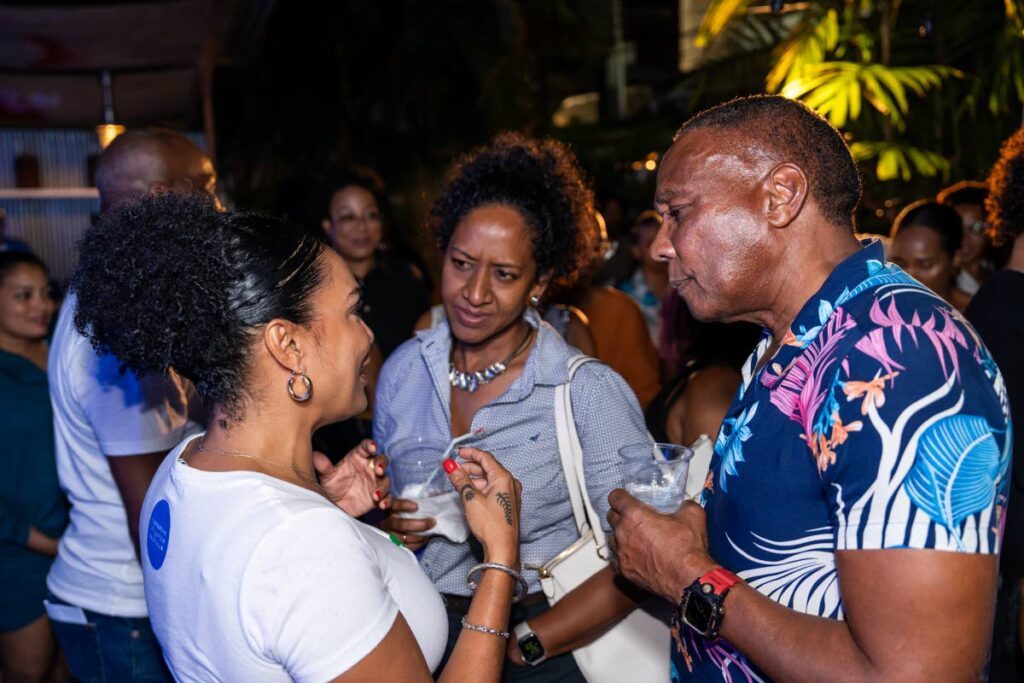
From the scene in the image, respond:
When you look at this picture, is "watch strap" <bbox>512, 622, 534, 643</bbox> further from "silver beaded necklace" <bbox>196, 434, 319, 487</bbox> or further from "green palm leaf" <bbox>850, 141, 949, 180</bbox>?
"green palm leaf" <bbox>850, 141, 949, 180</bbox>

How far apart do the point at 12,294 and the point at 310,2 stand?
1118 centimetres

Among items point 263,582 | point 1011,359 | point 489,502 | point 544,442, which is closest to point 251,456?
point 263,582

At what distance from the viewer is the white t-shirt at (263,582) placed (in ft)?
4.58

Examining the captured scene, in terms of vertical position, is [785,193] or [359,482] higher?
[785,193]

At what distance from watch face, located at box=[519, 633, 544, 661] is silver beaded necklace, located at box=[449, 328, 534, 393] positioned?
2.44ft

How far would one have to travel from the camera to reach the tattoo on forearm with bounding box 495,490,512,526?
5.93 feet

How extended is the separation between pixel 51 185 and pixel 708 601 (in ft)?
22.2

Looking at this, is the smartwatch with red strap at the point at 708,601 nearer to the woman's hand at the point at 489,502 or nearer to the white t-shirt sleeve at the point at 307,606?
the woman's hand at the point at 489,502

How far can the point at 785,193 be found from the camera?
5.44ft

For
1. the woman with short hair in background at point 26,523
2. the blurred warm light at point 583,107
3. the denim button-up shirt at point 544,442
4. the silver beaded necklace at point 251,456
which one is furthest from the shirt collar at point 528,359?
the blurred warm light at point 583,107

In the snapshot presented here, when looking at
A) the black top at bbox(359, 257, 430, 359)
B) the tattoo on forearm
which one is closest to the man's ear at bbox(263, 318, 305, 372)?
the tattoo on forearm

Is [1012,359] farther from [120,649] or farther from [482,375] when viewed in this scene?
[120,649]

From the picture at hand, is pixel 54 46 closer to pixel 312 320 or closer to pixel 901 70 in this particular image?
pixel 312 320

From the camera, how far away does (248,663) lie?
145 centimetres
